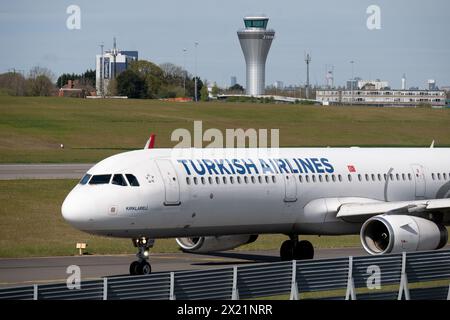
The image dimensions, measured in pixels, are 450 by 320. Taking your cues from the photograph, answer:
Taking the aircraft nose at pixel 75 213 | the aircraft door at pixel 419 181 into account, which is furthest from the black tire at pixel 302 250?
the aircraft nose at pixel 75 213

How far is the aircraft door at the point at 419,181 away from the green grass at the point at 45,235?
19.3ft

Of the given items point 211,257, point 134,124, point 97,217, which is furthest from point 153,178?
point 134,124

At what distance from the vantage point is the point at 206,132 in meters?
129

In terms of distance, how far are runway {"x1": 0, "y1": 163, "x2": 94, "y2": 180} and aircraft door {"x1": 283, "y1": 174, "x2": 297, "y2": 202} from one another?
3286 cm

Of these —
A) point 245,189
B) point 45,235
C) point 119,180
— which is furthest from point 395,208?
point 45,235

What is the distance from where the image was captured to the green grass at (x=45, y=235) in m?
43.1

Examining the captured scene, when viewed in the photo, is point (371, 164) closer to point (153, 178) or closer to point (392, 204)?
point (392, 204)

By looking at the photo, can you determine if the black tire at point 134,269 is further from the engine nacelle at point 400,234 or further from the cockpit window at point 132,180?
the engine nacelle at point 400,234

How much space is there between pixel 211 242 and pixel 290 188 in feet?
11.3

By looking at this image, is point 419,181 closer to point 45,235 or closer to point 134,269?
point 134,269

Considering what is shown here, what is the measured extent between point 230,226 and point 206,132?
3660 inches

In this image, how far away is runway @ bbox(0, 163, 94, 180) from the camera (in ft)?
227

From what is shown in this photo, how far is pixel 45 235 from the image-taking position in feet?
156

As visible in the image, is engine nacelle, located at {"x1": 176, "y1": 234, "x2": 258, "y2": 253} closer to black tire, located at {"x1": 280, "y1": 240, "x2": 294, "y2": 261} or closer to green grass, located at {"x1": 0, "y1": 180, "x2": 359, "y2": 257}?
black tire, located at {"x1": 280, "y1": 240, "x2": 294, "y2": 261}
